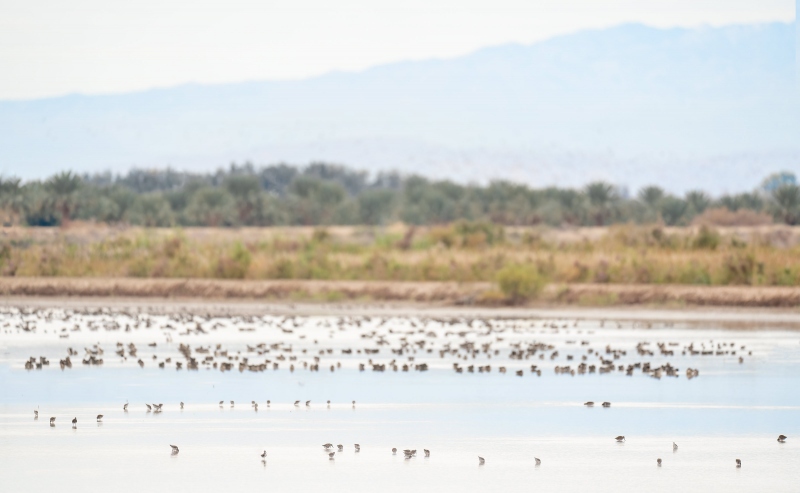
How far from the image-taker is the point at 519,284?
3466 cm

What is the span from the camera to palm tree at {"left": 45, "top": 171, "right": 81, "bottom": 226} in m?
72.4

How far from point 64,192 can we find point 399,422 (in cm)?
6075

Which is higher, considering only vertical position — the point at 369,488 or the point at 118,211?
the point at 118,211

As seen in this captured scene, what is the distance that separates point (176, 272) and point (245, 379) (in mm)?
20612

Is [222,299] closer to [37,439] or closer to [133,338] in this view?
[133,338]

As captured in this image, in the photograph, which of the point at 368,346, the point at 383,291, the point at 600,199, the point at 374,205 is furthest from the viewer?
the point at 374,205

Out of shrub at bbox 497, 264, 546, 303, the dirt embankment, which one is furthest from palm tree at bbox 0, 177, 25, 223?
shrub at bbox 497, 264, 546, 303

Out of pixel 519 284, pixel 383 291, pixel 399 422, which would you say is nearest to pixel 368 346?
pixel 399 422

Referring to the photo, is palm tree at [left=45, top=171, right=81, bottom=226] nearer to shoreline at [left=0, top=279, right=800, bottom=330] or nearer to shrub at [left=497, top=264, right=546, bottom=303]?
shoreline at [left=0, top=279, right=800, bottom=330]

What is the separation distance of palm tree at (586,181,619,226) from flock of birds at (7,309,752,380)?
161 ft

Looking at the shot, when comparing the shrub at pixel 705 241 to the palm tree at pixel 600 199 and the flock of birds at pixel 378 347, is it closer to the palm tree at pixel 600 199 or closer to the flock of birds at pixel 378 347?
the flock of birds at pixel 378 347

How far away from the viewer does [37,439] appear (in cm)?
1374

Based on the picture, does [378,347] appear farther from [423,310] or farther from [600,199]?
[600,199]

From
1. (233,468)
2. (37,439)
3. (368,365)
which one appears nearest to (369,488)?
(233,468)
